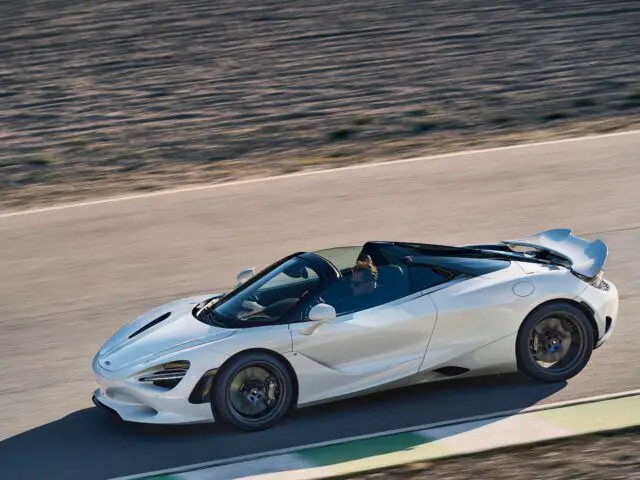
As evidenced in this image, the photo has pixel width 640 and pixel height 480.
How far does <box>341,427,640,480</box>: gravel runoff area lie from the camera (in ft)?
21.5

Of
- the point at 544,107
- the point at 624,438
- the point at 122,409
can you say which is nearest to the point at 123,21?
the point at 544,107

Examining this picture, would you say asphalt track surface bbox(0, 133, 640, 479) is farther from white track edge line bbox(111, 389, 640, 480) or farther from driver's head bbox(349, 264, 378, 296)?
driver's head bbox(349, 264, 378, 296)

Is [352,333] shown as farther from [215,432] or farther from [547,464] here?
[547,464]

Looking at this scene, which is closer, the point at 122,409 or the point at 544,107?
the point at 122,409

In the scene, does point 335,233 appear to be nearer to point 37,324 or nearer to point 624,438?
point 37,324

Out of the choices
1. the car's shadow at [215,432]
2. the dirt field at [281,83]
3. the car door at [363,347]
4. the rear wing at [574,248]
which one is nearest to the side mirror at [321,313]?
the car door at [363,347]

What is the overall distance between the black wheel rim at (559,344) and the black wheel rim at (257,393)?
2080 mm

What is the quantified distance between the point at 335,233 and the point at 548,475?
7.27m

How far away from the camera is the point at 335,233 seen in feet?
44.4

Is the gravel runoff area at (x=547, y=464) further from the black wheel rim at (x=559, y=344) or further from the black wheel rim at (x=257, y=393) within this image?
the black wheel rim at (x=559, y=344)

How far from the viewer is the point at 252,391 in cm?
772

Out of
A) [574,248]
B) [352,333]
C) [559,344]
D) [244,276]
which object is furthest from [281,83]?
[352,333]

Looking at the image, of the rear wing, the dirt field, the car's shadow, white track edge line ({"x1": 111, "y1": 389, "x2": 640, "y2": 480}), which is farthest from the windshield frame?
the dirt field

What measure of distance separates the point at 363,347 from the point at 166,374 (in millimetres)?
1433
